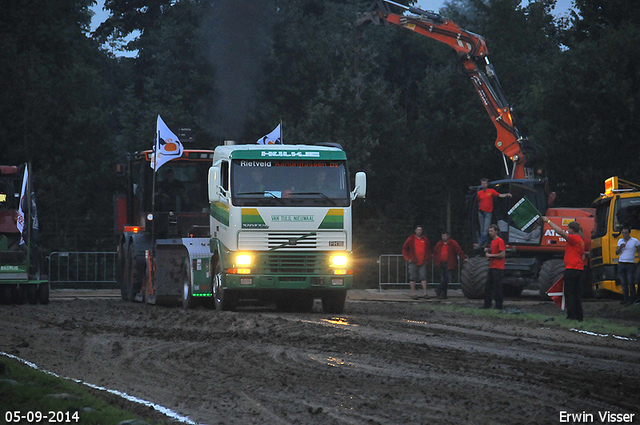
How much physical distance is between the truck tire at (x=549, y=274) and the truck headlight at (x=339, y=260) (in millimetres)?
7320

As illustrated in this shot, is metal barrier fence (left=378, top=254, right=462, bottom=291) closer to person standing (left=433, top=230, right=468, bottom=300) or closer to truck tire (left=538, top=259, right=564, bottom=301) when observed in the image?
person standing (left=433, top=230, right=468, bottom=300)

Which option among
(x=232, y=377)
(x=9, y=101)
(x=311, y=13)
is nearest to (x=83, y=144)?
(x=9, y=101)

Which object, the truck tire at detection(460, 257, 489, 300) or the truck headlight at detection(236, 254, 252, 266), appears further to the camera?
the truck tire at detection(460, 257, 489, 300)

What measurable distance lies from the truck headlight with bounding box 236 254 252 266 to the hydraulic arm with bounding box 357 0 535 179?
12791mm

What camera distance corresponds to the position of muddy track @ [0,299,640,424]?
28.4ft

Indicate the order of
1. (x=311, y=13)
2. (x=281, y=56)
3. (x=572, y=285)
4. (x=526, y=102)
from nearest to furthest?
(x=572, y=285)
(x=526, y=102)
(x=281, y=56)
(x=311, y=13)

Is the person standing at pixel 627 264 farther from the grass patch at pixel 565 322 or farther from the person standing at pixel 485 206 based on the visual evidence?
the person standing at pixel 485 206

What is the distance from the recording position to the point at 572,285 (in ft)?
58.5

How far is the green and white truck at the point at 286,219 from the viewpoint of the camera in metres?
18.5

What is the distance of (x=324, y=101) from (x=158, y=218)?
20245 mm

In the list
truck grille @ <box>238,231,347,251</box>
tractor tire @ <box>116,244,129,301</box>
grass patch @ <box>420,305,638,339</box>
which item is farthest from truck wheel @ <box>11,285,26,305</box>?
grass patch @ <box>420,305,638,339</box>

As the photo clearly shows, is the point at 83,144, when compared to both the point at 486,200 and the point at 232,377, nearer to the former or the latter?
the point at 486,200

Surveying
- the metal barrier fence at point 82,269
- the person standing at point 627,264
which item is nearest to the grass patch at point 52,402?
the person standing at point 627,264

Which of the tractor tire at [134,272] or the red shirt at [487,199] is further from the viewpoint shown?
the red shirt at [487,199]
